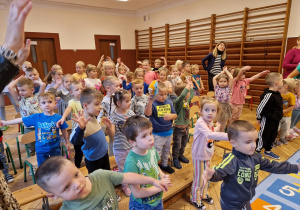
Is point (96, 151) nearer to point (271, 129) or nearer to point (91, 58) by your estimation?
point (271, 129)

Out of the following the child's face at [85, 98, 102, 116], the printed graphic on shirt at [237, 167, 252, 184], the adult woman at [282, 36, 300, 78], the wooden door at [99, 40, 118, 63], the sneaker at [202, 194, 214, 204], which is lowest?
the sneaker at [202, 194, 214, 204]

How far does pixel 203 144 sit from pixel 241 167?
2.06ft

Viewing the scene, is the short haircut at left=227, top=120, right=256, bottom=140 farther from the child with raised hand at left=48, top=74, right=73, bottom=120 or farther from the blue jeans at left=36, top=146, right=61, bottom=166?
the child with raised hand at left=48, top=74, right=73, bottom=120

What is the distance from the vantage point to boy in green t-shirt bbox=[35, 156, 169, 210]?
0.87 m

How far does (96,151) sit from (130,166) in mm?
702

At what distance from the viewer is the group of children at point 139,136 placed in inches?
40.7

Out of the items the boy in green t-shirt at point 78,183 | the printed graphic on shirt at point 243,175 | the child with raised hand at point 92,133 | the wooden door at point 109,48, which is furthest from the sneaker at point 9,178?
the wooden door at point 109,48

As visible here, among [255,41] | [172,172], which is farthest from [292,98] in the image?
[255,41]

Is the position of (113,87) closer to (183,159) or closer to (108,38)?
(183,159)

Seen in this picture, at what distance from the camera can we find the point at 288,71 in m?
4.34

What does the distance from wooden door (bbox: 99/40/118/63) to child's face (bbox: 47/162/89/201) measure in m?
8.80

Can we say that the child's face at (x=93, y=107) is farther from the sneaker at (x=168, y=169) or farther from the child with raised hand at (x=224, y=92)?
the child with raised hand at (x=224, y=92)

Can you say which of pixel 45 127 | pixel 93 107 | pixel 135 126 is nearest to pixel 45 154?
pixel 45 127

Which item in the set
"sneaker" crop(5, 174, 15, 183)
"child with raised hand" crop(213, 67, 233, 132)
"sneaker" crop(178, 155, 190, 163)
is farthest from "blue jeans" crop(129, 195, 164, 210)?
"child with raised hand" crop(213, 67, 233, 132)
